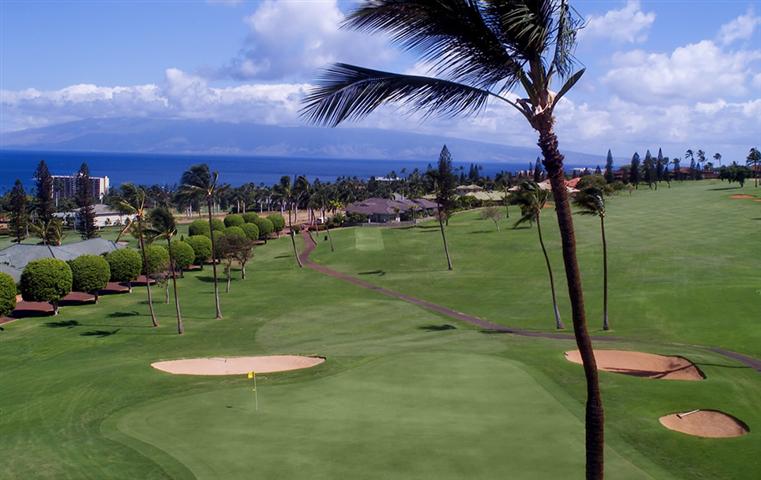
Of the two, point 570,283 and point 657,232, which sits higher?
point 570,283

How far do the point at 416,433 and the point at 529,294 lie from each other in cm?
4375

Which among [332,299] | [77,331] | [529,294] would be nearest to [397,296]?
[332,299]

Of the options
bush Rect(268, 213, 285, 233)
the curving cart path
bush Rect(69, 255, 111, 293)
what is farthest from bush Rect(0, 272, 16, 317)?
bush Rect(268, 213, 285, 233)

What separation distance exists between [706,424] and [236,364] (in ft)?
79.0

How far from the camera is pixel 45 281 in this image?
5756 centimetres

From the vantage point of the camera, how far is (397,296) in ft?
220

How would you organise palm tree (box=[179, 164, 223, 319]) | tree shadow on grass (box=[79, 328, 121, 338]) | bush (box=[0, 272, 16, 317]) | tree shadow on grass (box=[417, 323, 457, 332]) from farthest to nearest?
1. palm tree (box=[179, 164, 223, 319])
2. bush (box=[0, 272, 16, 317])
3. tree shadow on grass (box=[79, 328, 121, 338])
4. tree shadow on grass (box=[417, 323, 457, 332])

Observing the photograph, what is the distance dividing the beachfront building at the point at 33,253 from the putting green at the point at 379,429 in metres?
48.1

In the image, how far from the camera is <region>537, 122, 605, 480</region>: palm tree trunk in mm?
8883

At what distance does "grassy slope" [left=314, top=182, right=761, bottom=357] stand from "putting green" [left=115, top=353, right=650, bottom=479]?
19516 mm

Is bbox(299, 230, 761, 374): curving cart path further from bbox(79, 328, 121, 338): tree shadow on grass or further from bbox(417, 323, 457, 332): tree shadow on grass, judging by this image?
bbox(79, 328, 121, 338): tree shadow on grass

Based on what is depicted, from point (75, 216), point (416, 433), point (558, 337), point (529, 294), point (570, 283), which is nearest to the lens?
point (570, 283)

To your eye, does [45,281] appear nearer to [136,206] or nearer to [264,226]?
[136,206]

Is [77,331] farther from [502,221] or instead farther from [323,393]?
[502,221]
